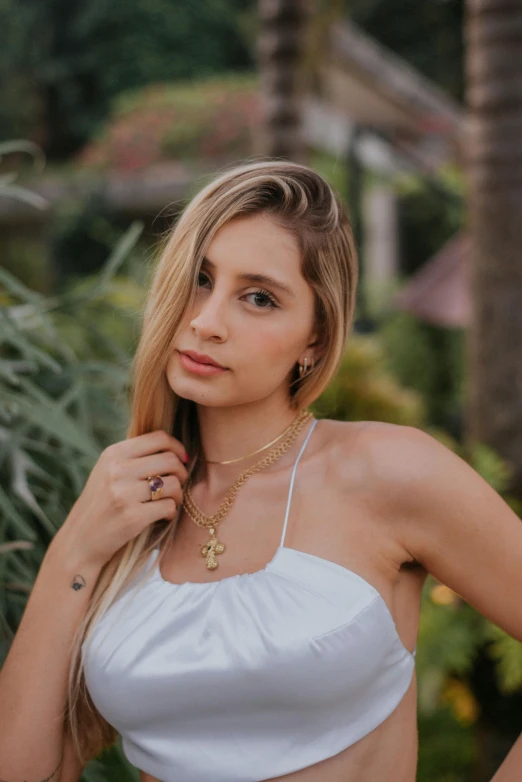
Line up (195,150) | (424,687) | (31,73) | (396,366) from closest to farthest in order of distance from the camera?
(424,687)
(396,366)
(195,150)
(31,73)

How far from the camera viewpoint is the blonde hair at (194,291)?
149cm

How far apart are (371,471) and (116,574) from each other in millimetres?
482

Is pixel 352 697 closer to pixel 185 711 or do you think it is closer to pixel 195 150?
pixel 185 711

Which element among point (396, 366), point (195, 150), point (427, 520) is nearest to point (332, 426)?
point (427, 520)

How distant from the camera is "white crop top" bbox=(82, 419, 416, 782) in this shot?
54.1 inches

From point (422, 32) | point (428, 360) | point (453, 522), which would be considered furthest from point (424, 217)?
point (422, 32)

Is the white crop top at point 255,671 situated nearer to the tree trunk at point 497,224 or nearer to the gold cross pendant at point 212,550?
the gold cross pendant at point 212,550

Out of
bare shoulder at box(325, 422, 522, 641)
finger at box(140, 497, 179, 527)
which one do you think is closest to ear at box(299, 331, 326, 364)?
bare shoulder at box(325, 422, 522, 641)

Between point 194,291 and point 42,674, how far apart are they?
69 cm

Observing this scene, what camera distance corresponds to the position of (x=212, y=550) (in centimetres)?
155

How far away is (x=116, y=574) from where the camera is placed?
63.2 inches

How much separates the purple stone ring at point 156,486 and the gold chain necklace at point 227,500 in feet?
0.25

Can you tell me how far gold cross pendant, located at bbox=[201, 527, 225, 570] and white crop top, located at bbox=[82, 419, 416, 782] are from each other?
5cm

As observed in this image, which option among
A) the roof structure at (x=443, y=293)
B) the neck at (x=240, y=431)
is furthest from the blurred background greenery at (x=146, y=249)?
the roof structure at (x=443, y=293)
